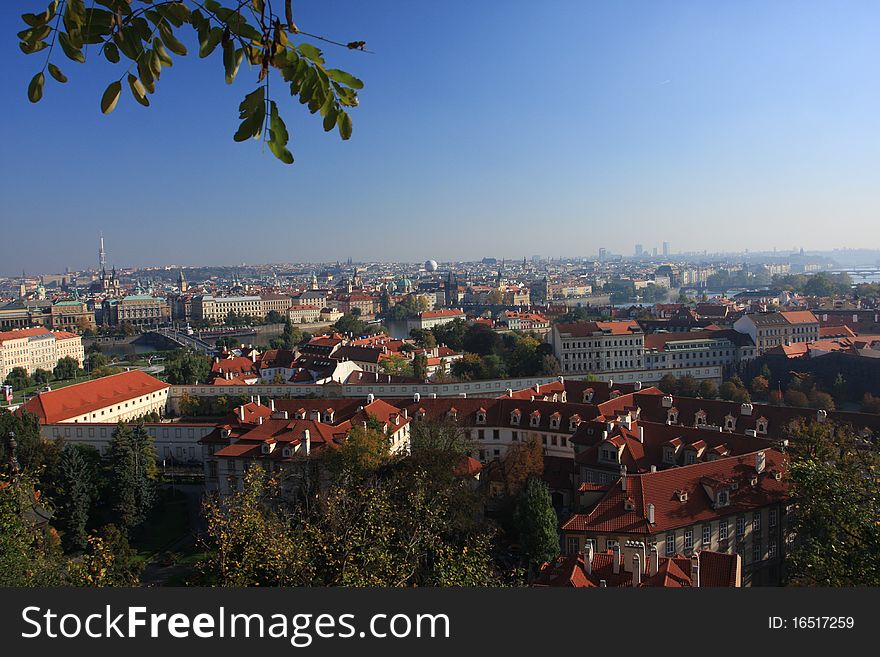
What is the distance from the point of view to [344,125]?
1.58 meters

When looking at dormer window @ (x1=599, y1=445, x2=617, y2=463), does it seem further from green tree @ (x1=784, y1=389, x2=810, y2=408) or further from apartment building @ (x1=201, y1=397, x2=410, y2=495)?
green tree @ (x1=784, y1=389, x2=810, y2=408)

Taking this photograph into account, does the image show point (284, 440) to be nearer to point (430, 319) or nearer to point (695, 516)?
point (695, 516)

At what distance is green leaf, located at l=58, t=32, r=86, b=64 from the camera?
1573mm

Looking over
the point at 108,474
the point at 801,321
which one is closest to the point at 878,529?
the point at 108,474

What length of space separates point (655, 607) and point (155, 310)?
7166cm

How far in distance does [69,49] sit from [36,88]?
0.36 feet

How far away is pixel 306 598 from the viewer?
7.47ft

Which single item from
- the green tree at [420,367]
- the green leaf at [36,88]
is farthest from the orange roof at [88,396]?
the green leaf at [36,88]

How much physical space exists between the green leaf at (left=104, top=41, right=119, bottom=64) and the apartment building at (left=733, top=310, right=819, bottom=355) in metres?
33.2

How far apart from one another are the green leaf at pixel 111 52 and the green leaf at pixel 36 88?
0.15 m

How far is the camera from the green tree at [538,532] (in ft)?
35.3

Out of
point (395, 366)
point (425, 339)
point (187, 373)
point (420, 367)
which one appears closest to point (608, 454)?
point (420, 367)

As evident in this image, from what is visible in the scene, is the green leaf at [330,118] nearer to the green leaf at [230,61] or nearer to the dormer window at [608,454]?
the green leaf at [230,61]

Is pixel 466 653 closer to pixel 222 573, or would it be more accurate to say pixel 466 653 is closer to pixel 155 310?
pixel 222 573
